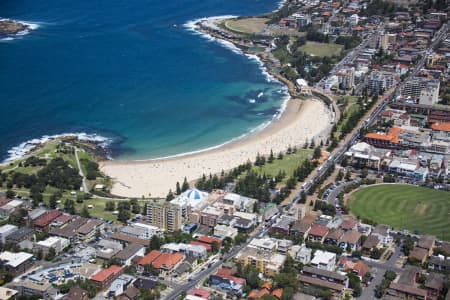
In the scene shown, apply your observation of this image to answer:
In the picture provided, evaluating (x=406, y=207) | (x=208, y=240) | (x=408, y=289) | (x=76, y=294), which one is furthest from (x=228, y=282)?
(x=406, y=207)

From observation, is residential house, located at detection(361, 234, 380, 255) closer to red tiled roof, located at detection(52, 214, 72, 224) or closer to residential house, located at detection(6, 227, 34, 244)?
red tiled roof, located at detection(52, 214, 72, 224)

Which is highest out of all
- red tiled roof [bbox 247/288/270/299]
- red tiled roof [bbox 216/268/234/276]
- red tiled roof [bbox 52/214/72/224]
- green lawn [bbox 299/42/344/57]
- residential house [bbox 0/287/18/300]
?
green lawn [bbox 299/42/344/57]

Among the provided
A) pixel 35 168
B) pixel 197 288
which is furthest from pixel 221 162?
pixel 197 288

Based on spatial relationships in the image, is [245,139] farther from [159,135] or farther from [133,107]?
[133,107]

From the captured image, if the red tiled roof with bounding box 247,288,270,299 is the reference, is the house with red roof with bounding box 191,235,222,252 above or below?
above

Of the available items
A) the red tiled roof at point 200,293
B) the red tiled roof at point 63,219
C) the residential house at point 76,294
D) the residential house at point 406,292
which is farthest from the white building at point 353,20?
the residential house at point 76,294

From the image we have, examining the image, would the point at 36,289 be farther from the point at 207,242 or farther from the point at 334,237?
the point at 334,237

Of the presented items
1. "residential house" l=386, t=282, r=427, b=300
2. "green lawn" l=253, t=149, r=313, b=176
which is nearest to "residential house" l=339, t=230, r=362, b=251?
"residential house" l=386, t=282, r=427, b=300

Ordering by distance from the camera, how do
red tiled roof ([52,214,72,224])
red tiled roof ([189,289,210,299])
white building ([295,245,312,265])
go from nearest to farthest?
1. red tiled roof ([189,289,210,299])
2. white building ([295,245,312,265])
3. red tiled roof ([52,214,72,224])
